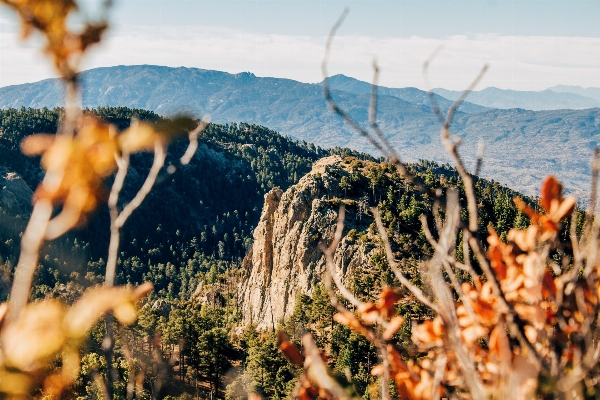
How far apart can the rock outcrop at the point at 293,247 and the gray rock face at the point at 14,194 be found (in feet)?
266

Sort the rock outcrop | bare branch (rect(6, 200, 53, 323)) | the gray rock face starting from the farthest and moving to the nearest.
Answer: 1. the gray rock face
2. the rock outcrop
3. bare branch (rect(6, 200, 53, 323))

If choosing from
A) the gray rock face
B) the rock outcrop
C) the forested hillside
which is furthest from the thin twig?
the gray rock face

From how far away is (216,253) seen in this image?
13738 cm

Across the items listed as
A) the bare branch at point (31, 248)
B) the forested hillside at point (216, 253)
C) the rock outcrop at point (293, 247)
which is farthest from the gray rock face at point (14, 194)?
the bare branch at point (31, 248)

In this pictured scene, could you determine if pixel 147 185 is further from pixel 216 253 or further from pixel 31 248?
pixel 216 253

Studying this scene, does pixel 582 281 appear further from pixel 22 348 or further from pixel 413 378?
pixel 22 348

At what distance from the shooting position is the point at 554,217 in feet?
7.50

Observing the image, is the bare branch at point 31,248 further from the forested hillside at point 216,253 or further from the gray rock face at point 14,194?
the gray rock face at point 14,194

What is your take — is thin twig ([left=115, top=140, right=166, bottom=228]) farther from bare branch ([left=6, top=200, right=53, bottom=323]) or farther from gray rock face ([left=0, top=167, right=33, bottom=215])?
gray rock face ([left=0, top=167, right=33, bottom=215])

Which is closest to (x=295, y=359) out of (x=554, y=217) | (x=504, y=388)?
(x=504, y=388)

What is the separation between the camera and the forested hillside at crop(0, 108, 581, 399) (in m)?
32.3

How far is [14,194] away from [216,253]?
2155 inches

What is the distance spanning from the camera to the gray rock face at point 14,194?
4385 inches

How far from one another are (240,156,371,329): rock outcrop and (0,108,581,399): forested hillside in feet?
2.27
